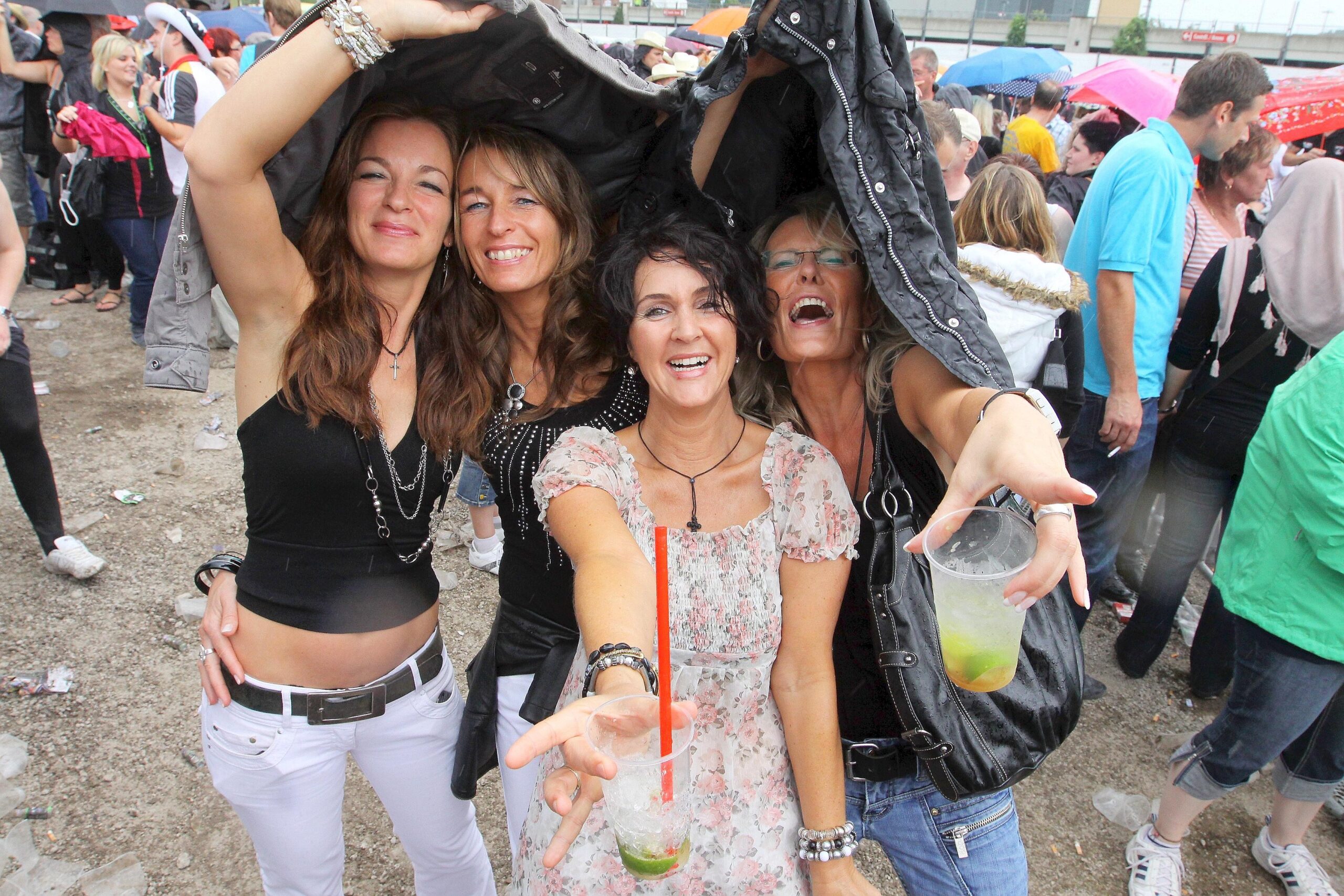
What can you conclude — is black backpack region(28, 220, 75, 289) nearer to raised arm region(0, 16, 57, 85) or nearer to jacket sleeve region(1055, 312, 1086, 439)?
raised arm region(0, 16, 57, 85)

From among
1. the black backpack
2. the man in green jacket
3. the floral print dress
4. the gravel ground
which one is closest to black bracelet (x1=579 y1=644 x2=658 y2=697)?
the floral print dress

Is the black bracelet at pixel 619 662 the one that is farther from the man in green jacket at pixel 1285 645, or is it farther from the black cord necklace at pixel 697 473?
the man in green jacket at pixel 1285 645

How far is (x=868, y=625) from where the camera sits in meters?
1.93

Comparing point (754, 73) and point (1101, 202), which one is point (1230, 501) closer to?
point (1101, 202)

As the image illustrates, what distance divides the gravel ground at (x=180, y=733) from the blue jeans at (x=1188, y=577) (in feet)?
0.57

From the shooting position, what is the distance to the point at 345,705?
211 cm

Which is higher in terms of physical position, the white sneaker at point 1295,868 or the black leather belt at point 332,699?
the black leather belt at point 332,699

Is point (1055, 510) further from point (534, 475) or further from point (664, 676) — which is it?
point (534, 475)

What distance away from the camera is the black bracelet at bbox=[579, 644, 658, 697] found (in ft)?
5.13

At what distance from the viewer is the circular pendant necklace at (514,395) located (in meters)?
2.18

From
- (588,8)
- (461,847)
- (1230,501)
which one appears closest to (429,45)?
(461,847)

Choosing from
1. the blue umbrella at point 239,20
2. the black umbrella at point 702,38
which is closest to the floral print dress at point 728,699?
the black umbrella at point 702,38

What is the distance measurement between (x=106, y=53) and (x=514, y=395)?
252 inches

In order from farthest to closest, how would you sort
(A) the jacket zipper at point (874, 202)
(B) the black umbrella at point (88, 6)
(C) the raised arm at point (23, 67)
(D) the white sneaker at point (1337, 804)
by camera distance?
(C) the raised arm at point (23, 67)
(B) the black umbrella at point (88, 6)
(D) the white sneaker at point (1337, 804)
(A) the jacket zipper at point (874, 202)
